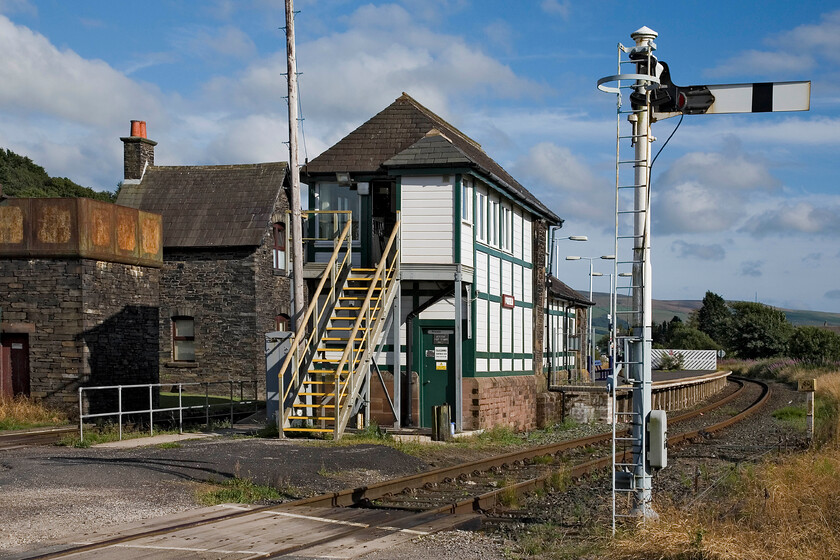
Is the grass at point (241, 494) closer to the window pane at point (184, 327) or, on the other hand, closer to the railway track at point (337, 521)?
the railway track at point (337, 521)

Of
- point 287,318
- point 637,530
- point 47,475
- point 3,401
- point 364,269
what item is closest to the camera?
point 637,530

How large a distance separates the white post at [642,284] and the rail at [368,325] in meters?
8.98

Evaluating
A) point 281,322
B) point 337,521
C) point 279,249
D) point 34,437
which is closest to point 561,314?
point 281,322

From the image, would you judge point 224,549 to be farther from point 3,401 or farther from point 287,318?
point 287,318

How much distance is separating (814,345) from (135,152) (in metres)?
44.4

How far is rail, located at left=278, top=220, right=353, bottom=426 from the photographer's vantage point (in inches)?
719

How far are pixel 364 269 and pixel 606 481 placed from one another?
25.9 ft

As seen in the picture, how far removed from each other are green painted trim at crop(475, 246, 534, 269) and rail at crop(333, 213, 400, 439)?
2.16 metres

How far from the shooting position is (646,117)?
920 centimetres

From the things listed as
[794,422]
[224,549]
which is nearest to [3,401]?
[224,549]

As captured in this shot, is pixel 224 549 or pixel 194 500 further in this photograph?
pixel 194 500

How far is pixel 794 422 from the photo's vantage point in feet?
88.8

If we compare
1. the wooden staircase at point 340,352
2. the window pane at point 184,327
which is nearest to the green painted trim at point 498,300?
the wooden staircase at point 340,352

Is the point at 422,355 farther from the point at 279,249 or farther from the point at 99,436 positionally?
the point at 279,249
